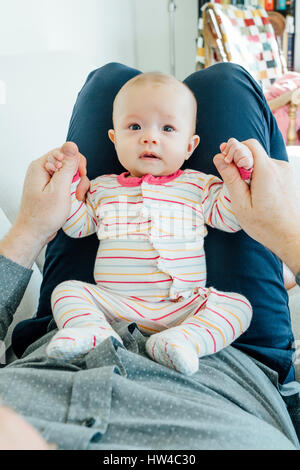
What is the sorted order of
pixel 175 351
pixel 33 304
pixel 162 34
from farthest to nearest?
pixel 162 34, pixel 33 304, pixel 175 351

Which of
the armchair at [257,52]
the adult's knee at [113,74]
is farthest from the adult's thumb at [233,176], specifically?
the armchair at [257,52]

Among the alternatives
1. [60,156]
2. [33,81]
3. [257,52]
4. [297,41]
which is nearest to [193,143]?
[60,156]

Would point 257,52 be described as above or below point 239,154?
below

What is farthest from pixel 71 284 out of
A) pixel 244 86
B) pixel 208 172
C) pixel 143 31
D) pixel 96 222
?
pixel 143 31

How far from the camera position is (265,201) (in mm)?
936

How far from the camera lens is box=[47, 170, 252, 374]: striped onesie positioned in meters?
0.91

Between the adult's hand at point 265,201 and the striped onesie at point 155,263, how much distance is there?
0.20 ft

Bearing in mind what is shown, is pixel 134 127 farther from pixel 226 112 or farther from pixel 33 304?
pixel 33 304

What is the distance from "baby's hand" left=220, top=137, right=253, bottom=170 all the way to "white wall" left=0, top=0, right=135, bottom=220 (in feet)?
2.40

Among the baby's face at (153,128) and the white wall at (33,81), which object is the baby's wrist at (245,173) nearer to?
the baby's face at (153,128)

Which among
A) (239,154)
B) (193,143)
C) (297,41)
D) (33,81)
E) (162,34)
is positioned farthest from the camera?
(162,34)

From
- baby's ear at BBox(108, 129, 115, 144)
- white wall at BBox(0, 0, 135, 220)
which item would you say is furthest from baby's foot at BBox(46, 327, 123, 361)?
white wall at BBox(0, 0, 135, 220)

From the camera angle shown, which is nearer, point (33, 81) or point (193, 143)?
point (193, 143)

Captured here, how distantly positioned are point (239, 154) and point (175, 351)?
0.40m
